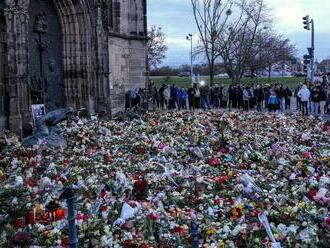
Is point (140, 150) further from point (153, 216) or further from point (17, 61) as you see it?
point (153, 216)

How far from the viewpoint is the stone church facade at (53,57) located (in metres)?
13.8

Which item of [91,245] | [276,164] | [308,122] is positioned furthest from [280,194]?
[308,122]

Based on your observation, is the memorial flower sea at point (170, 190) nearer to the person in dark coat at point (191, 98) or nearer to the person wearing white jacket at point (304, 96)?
the person wearing white jacket at point (304, 96)

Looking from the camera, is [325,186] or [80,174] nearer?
[325,186]

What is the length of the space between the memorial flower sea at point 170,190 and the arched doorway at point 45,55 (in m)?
3.76

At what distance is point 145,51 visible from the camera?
25.3 meters

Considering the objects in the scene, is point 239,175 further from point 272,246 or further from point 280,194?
point 272,246

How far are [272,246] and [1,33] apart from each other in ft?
34.8

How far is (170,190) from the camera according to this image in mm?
7902

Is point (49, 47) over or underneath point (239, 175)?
over

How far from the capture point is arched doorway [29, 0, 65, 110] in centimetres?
1642

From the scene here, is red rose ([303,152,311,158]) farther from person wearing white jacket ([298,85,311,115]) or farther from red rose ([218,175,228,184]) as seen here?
person wearing white jacket ([298,85,311,115])

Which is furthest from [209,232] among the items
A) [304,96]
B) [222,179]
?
[304,96]

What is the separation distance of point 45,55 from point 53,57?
0.48 metres
